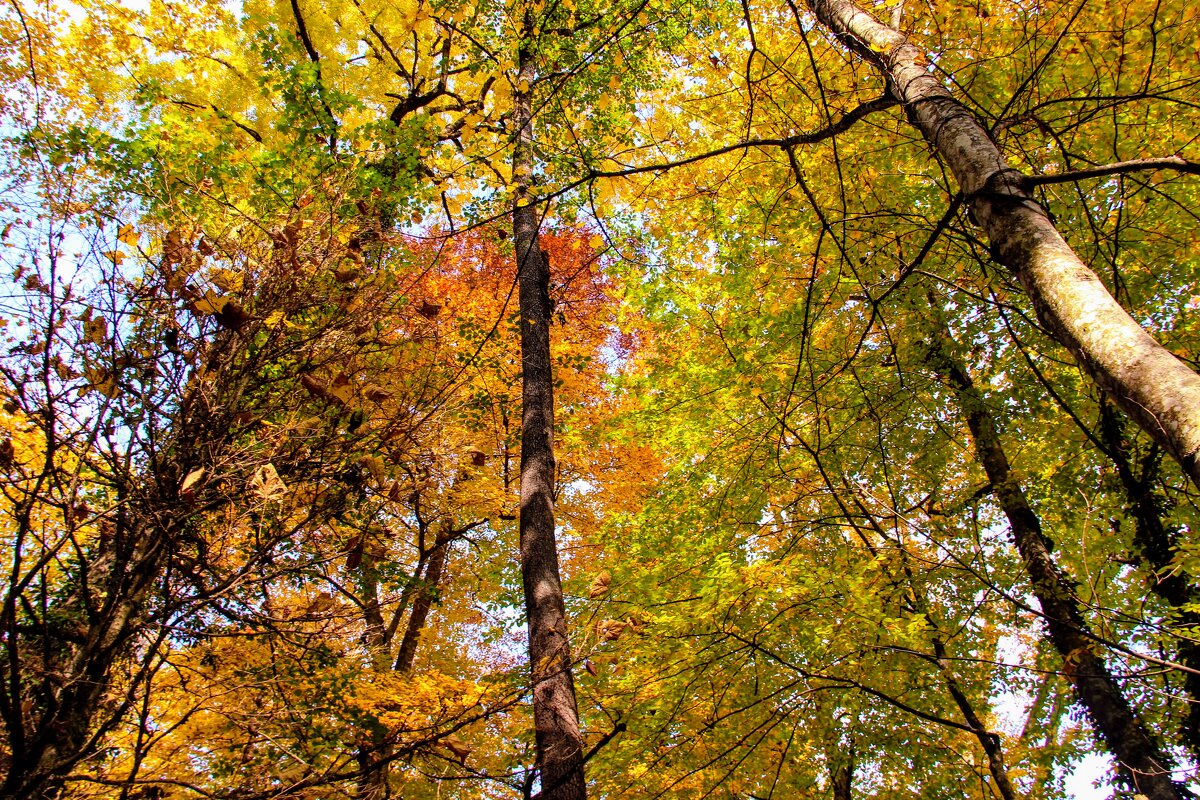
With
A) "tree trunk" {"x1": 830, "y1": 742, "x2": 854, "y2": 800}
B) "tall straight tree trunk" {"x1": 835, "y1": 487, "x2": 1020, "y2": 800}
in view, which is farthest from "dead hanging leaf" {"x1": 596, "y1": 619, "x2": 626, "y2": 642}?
"tree trunk" {"x1": 830, "y1": 742, "x2": 854, "y2": 800}

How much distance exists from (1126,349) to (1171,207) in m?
5.59

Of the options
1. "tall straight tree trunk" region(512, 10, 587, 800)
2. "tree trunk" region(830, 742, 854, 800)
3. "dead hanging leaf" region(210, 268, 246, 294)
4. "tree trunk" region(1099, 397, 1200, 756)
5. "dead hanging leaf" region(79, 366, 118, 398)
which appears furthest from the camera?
"tree trunk" region(830, 742, 854, 800)

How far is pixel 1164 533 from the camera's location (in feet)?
18.8

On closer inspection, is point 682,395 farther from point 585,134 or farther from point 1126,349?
point 1126,349

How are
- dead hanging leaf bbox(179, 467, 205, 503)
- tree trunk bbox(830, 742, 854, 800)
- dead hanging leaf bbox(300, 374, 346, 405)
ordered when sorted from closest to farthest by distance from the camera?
1. dead hanging leaf bbox(179, 467, 205, 503)
2. dead hanging leaf bbox(300, 374, 346, 405)
3. tree trunk bbox(830, 742, 854, 800)

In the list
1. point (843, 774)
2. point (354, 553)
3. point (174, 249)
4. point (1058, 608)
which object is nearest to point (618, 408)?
point (843, 774)

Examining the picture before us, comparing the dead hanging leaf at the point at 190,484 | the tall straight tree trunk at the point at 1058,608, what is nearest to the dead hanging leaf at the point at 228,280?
the dead hanging leaf at the point at 190,484

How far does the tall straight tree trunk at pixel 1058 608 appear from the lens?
516 cm

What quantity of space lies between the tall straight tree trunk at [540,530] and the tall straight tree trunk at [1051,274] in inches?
58.5

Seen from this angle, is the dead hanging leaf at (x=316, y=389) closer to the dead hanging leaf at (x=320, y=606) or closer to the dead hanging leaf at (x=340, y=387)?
the dead hanging leaf at (x=340, y=387)

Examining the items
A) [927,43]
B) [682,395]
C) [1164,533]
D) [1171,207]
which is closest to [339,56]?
[682,395]

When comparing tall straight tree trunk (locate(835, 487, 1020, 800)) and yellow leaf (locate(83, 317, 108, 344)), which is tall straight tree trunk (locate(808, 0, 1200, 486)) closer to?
yellow leaf (locate(83, 317, 108, 344))

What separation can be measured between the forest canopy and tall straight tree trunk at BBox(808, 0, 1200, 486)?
1 centimetres

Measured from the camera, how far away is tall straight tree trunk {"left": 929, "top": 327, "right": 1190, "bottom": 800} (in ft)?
16.9
